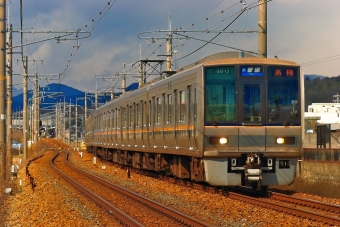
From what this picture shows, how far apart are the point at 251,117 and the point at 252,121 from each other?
0.09 m

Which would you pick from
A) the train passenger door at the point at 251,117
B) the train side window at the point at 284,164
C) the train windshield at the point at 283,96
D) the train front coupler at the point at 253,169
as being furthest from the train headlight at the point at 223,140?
the train side window at the point at 284,164

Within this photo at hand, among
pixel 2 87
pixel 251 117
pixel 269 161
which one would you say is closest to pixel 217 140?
pixel 251 117

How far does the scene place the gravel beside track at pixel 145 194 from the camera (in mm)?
11398

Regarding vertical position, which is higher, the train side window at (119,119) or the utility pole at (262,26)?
the utility pole at (262,26)

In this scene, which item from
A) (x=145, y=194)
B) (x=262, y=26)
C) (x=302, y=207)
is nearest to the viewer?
(x=302, y=207)

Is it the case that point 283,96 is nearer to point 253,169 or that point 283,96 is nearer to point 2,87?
point 253,169

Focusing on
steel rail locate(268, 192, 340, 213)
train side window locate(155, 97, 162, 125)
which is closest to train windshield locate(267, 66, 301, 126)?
steel rail locate(268, 192, 340, 213)

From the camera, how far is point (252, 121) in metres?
14.4

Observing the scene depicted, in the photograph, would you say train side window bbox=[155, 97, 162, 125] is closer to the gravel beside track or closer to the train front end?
the gravel beside track

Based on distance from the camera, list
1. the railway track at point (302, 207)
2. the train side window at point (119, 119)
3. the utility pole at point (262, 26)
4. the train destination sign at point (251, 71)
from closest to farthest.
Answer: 1. the railway track at point (302, 207)
2. the train destination sign at point (251, 71)
3. the utility pole at point (262, 26)
4. the train side window at point (119, 119)

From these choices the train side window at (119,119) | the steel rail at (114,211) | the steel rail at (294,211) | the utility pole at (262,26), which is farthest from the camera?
the train side window at (119,119)

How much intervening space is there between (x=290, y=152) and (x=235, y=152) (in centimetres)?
129

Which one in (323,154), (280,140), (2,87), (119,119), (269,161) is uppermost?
(2,87)

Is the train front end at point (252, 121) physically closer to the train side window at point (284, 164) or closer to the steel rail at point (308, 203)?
the train side window at point (284, 164)
